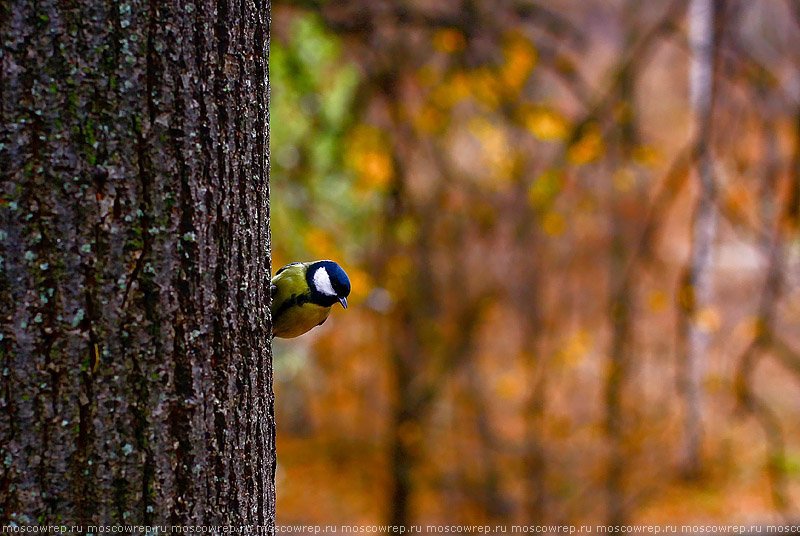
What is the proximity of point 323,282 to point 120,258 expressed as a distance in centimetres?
131

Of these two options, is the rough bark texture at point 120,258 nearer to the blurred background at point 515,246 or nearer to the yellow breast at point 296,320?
the yellow breast at point 296,320

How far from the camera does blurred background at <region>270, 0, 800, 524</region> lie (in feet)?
11.5

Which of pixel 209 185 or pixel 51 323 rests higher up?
pixel 209 185

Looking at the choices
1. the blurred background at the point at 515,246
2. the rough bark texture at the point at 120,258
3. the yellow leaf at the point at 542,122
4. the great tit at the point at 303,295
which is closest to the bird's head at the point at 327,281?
the great tit at the point at 303,295

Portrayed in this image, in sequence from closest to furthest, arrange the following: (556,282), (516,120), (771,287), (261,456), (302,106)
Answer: (261,456), (771,287), (516,120), (302,106), (556,282)

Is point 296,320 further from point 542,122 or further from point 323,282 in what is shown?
point 542,122

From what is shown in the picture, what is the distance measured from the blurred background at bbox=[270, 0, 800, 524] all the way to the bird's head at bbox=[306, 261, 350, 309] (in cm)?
130

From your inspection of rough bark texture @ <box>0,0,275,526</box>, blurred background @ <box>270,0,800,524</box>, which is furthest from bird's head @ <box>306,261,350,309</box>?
blurred background @ <box>270,0,800,524</box>

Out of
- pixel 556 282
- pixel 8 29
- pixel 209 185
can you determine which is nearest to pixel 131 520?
pixel 209 185

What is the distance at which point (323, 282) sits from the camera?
2.35 meters

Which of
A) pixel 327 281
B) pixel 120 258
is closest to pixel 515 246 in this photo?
pixel 327 281

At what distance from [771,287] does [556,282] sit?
8.13m

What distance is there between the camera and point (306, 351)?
408 inches

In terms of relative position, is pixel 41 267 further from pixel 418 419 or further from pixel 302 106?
pixel 418 419
